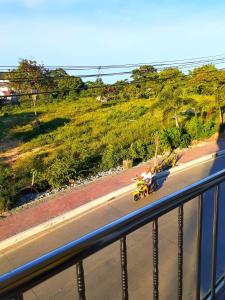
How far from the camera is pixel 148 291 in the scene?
4.86 meters

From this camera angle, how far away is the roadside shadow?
59.4 feet

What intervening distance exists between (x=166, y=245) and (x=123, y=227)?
5210mm

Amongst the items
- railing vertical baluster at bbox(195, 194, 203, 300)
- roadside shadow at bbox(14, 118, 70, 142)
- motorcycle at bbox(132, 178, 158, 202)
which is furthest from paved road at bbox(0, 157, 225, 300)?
roadside shadow at bbox(14, 118, 70, 142)

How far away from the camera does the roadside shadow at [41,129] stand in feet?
59.4

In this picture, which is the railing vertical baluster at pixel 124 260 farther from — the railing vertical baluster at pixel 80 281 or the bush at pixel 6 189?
the bush at pixel 6 189

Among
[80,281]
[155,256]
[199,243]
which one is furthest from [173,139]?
[80,281]

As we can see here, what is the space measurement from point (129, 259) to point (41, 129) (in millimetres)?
14884

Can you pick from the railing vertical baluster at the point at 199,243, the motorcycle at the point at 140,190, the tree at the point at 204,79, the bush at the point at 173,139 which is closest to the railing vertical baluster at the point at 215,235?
the railing vertical baluster at the point at 199,243

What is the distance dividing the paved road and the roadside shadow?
10.9 m

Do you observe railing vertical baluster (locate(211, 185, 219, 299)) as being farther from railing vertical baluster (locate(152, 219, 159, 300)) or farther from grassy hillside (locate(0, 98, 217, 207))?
grassy hillside (locate(0, 98, 217, 207))

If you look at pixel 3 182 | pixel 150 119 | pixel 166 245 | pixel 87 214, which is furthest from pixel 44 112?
pixel 166 245

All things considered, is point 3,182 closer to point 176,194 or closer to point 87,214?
point 87,214

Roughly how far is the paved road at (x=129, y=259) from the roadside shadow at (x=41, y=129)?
10923 millimetres

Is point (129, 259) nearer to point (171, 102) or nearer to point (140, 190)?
point (140, 190)
